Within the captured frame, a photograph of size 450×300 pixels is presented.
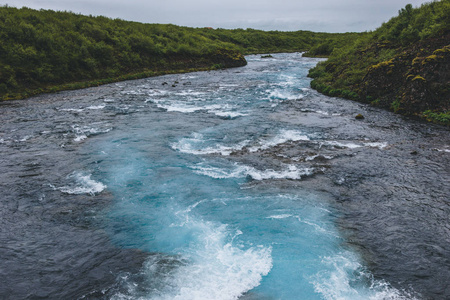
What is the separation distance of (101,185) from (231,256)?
7.21m

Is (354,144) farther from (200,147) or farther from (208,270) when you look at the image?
(208,270)

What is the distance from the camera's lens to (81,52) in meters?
38.0

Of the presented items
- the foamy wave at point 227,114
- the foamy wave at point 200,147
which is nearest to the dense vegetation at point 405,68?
the foamy wave at point 227,114

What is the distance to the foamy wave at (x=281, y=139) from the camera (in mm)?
16084

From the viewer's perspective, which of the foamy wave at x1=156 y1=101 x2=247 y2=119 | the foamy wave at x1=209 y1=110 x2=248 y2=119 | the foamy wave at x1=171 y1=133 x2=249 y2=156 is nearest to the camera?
the foamy wave at x1=171 y1=133 x2=249 y2=156

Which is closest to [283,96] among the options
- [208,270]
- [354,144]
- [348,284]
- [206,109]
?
[206,109]

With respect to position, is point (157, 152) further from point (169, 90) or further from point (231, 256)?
→ point (169, 90)

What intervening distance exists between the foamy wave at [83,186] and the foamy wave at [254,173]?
4.56 metres

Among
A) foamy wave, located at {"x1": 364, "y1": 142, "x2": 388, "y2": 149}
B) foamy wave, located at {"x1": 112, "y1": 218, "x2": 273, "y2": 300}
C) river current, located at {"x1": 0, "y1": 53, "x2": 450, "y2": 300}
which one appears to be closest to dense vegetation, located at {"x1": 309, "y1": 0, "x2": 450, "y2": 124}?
river current, located at {"x1": 0, "y1": 53, "x2": 450, "y2": 300}

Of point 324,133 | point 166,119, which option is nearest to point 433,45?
point 324,133

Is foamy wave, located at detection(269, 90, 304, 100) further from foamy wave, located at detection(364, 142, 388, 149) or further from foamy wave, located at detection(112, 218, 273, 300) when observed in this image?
foamy wave, located at detection(112, 218, 273, 300)

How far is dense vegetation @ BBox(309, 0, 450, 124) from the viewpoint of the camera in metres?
20.3

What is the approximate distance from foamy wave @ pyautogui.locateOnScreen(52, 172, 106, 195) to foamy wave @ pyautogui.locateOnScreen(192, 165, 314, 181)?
179 inches

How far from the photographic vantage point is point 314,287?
743 cm
